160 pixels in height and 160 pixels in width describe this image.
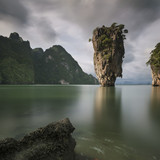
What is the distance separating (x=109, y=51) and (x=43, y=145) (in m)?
57.5

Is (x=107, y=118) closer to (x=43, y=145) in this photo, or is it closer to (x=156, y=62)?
(x=43, y=145)

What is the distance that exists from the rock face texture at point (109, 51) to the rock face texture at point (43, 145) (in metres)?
53.8

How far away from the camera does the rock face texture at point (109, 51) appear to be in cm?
5447

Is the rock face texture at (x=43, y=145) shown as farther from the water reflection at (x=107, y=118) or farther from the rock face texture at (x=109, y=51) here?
the rock face texture at (x=109, y=51)

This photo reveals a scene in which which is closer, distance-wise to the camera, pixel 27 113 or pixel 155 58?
pixel 27 113

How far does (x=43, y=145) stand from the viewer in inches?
93.2

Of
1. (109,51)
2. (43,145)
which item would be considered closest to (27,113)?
(43,145)

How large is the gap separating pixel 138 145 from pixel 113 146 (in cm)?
99

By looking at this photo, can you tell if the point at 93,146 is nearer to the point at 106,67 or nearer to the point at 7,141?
the point at 7,141

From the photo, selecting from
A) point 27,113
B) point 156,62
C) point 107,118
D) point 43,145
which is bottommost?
point 27,113

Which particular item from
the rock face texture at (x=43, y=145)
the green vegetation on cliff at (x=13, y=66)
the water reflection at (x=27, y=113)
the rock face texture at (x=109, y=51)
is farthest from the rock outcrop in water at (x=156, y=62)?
the green vegetation on cliff at (x=13, y=66)

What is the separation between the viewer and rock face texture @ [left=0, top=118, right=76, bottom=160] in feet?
6.78

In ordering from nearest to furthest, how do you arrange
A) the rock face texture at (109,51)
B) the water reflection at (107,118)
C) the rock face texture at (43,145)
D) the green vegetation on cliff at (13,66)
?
the rock face texture at (43,145)
the water reflection at (107,118)
the rock face texture at (109,51)
the green vegetation on cliff at (13,66)

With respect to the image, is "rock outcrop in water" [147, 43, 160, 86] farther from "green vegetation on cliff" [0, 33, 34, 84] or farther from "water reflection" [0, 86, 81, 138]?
"green vegetation on cliff" [0, 33, 34, 84]
